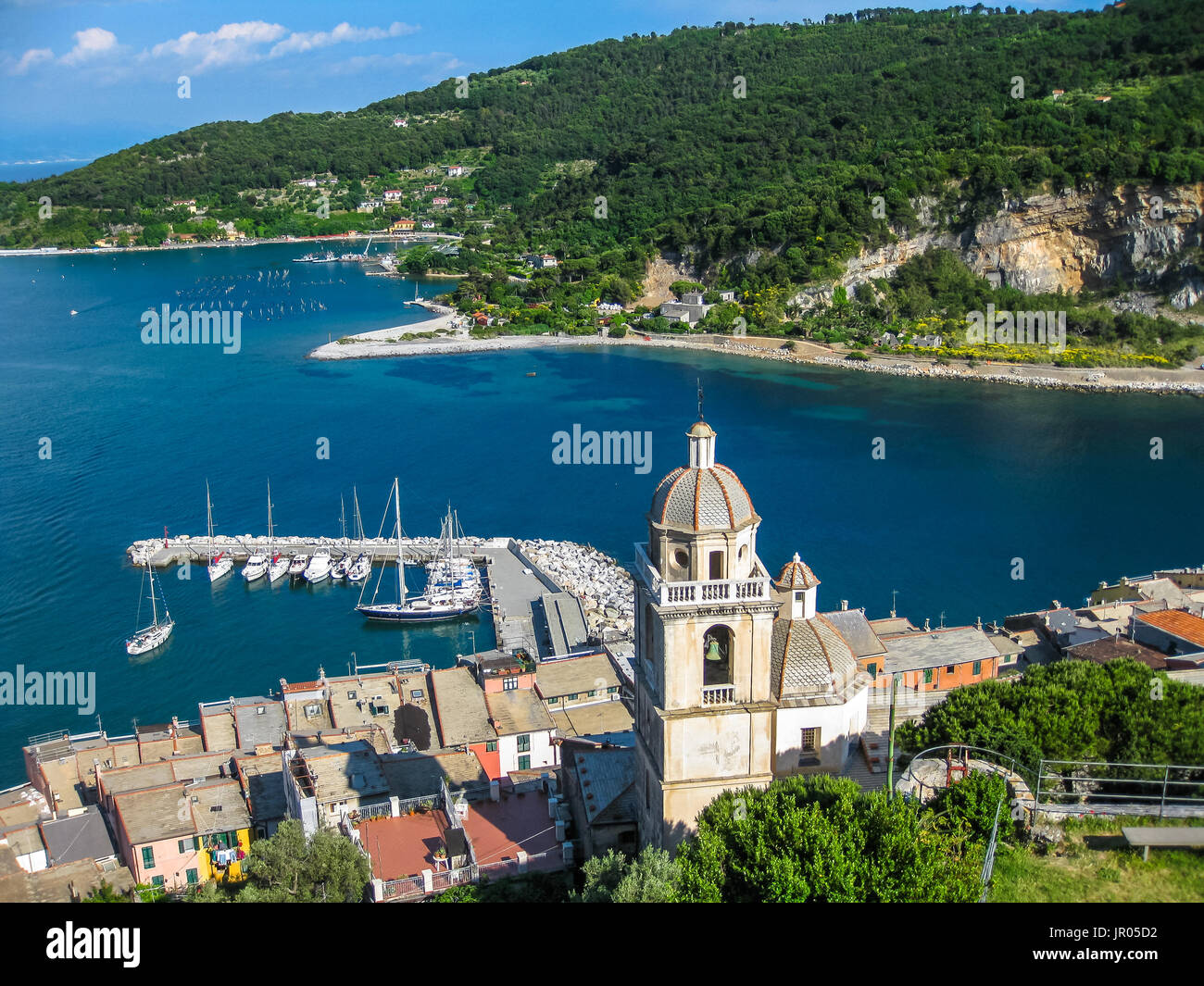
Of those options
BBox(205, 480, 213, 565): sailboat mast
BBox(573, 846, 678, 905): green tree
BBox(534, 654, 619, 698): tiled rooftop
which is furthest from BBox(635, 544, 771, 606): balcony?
BBox(205, 480, 213, 565): sailboat mast

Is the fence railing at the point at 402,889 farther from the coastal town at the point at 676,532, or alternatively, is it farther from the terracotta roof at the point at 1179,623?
the terracotta roof at the point at 1179,623

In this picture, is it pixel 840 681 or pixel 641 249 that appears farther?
pixel 641 249

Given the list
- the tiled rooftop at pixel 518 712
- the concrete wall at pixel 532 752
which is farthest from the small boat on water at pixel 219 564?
the concrete wall at pixel 532 752

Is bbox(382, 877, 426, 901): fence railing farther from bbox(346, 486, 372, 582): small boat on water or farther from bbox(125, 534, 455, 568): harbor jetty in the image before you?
bbox(125, 534, 455, 568): harbor jetty

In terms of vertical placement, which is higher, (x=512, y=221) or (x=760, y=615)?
(x=512, y=221)
